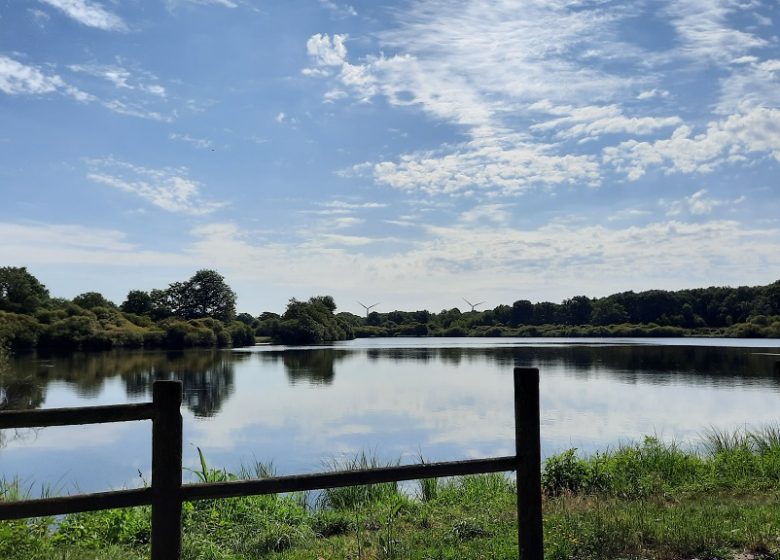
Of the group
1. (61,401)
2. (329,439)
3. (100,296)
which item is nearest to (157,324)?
(100,296)

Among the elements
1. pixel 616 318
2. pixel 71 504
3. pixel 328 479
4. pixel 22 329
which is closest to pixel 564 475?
pixel 328 479

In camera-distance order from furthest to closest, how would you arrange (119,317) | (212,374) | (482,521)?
(119,317)
(212,374)
(482,521)

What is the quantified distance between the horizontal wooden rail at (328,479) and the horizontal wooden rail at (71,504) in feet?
0.79

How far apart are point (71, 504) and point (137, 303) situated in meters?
105

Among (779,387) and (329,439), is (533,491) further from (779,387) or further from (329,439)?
(779,387)

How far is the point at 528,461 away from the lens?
158 inches

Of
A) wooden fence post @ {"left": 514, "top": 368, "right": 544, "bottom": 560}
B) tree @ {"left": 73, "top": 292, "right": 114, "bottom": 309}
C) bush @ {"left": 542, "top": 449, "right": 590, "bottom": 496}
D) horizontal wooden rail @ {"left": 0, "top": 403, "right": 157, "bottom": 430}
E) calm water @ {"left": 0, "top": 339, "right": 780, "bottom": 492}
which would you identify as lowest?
calm water @ {"left": 0, "top": 339, "right": 780, "bottom": 492}

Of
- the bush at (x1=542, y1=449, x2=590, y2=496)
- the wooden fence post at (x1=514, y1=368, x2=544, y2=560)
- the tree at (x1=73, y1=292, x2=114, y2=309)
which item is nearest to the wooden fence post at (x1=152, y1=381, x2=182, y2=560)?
the wooden fence post at (x1=514, y1=368, x2=544, y2=560)

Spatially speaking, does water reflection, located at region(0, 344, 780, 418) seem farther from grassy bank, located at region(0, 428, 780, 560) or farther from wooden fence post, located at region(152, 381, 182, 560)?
wooden fence post, located at region(152, 381, 182, 560)

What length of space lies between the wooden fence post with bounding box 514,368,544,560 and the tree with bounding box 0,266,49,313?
243 ft

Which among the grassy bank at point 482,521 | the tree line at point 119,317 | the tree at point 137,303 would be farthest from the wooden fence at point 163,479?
the tree at point 137,303

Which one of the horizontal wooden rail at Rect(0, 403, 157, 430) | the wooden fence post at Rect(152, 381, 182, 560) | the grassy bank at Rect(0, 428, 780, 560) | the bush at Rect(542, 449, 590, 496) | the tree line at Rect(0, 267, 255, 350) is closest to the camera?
the horizontal wooden rail at Rect(0, 403, 157, 430)

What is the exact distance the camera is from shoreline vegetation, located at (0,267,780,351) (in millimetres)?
69125

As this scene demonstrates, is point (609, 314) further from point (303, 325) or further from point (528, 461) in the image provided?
point (528, 461)
